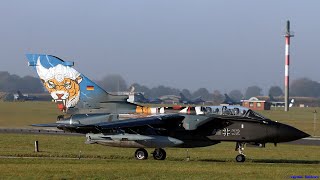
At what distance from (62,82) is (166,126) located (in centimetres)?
601

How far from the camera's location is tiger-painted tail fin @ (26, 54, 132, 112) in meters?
33.2

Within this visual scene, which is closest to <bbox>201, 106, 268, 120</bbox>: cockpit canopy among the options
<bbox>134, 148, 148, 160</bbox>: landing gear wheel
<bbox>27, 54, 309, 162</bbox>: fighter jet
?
<bbox>27, 54, 309, 162</bbox>: fighter jet

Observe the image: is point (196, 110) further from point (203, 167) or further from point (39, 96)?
point (39, 96)

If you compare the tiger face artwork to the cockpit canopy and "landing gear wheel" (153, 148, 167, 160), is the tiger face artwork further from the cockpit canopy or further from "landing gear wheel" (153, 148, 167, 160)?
the cockpit canopy

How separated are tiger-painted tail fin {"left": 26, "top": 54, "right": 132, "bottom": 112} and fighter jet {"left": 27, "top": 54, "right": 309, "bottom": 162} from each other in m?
0.12

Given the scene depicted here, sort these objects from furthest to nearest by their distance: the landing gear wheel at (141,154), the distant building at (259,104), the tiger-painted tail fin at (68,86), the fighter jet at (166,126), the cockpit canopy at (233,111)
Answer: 1. the distant building at (259,104)
2. the tiger-painted tail fin at (68,86)
3. the landing gear wheel at (141,154)
4. the cockpit canopy at (233,111)
5. the fighter jet at (166,126)

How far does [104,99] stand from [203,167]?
881 cm

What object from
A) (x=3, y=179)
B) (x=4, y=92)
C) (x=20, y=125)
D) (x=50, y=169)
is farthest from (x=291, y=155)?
(x=4, y=92)

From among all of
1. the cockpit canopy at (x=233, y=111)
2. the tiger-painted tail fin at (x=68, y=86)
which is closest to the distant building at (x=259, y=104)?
the tiger-painted tail fin at (x=68, y=86)

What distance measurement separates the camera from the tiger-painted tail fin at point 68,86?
3325 cm

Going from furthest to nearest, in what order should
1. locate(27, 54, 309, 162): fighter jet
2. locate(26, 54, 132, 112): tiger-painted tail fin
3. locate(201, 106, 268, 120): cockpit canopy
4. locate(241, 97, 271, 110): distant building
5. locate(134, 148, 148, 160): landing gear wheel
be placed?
locate(241, 97, 271, 110): distant building, locate(26, 54, 132, 112): tiger-painted tail fin, locate(134, 148, 148, 160): landing gear wheel, locate(201, 106, 268, 120): cockpit canopy, locate(27, 54, 309, 162): fighter jet

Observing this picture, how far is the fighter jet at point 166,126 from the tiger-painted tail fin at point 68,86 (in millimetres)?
116

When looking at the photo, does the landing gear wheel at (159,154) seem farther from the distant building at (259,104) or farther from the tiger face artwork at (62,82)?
the distant building at (259,104)

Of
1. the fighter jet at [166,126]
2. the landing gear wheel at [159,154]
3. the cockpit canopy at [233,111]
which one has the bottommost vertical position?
the landing gear wheel at [159,154]
